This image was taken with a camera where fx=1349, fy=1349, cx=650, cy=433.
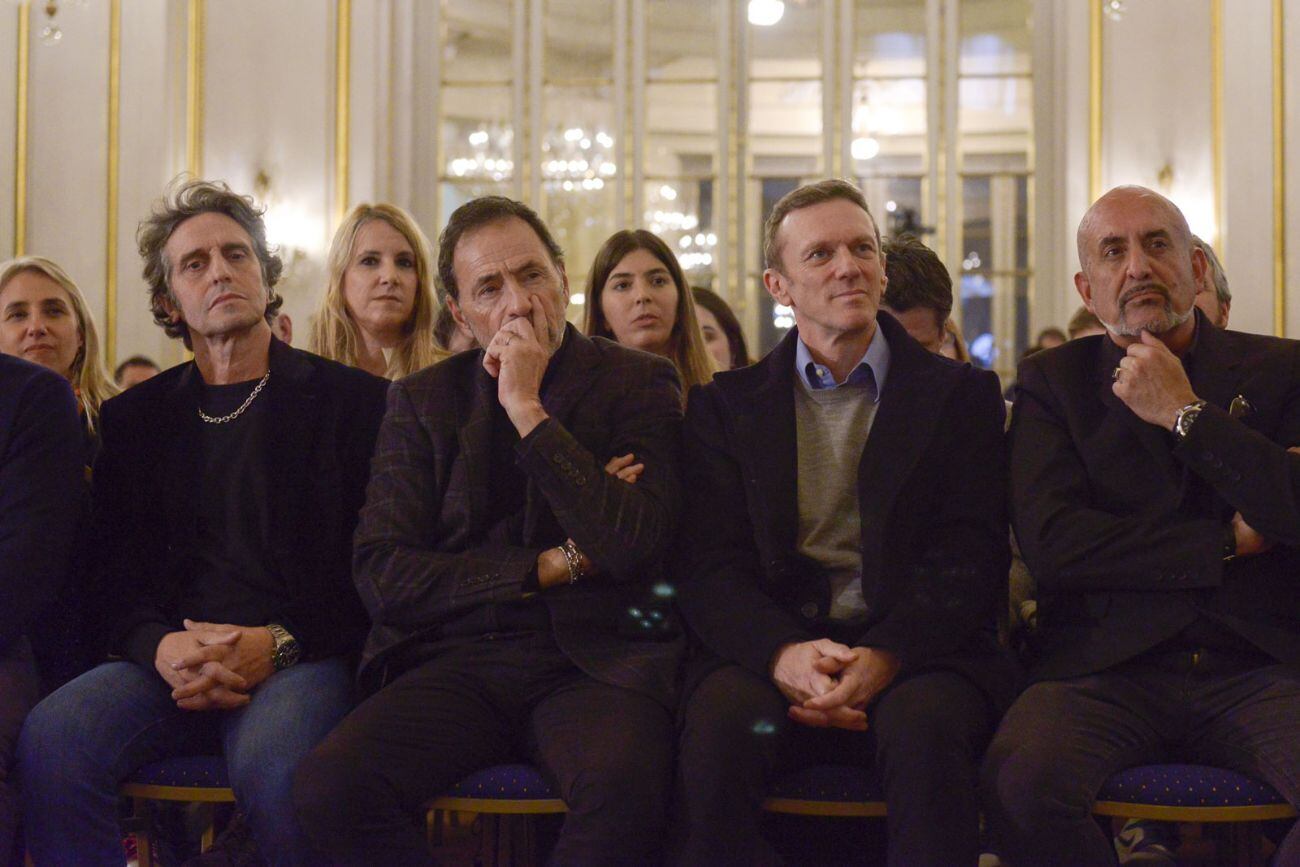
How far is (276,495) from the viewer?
2.79 metres

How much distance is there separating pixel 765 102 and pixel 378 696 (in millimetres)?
5964

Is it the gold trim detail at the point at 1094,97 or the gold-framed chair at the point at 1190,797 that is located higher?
the gold trim detail at the point at 1094,97

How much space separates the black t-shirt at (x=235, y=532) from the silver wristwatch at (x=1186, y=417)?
1754 mm

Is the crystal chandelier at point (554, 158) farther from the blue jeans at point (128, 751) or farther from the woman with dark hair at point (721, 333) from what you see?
the blue jeans at point (128, 751)

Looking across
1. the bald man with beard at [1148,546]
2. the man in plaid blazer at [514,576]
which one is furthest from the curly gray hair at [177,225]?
the bald man with beard at [1148,546]

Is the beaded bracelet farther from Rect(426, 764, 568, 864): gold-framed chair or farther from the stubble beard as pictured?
the stubble beard

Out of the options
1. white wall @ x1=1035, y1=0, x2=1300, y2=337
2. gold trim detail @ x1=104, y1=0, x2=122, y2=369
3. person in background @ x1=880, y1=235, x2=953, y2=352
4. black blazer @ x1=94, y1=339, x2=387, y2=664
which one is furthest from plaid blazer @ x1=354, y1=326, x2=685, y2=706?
white wall @ x1=1035, y1=0, x2=1300, y2=337

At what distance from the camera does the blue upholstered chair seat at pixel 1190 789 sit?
224 centimetres

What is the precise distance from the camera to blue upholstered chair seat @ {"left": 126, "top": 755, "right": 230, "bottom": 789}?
99.3 inches

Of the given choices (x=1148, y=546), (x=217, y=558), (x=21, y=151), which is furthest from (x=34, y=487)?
(x=21, y=151)

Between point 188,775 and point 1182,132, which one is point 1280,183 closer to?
point 1182,132

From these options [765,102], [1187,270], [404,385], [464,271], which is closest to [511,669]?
[404,385]

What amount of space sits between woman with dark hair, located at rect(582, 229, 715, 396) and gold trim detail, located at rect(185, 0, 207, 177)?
4004 mm

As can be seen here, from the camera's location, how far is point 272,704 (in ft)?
8.24
